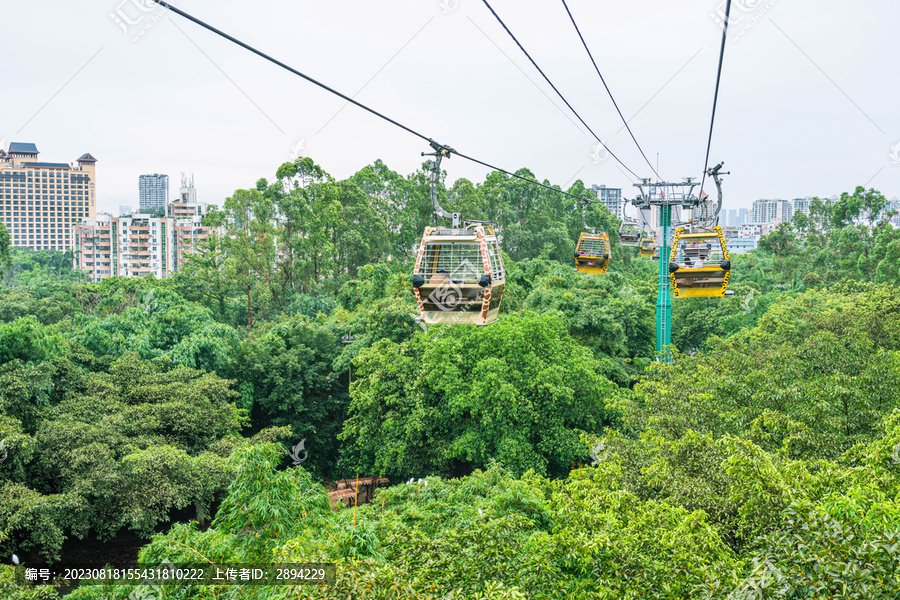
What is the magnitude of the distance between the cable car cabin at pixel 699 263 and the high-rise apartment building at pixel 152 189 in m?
180

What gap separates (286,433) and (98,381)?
4.61m

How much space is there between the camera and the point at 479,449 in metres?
15.1

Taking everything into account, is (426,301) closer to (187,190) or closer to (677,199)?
(677,199)

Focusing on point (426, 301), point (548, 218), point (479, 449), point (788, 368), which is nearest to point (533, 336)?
point (479, 449)

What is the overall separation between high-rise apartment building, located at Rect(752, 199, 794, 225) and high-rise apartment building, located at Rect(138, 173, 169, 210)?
157547mm

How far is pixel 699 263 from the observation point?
14.4 meters

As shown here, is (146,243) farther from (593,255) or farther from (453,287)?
(453,287)

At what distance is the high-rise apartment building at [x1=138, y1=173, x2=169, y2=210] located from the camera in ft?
570

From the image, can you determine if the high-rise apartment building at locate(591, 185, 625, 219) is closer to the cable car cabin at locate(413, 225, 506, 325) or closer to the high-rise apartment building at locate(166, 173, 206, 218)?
the cable car cabin at locate(413, 225, 506, 325)

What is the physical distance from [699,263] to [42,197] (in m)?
115

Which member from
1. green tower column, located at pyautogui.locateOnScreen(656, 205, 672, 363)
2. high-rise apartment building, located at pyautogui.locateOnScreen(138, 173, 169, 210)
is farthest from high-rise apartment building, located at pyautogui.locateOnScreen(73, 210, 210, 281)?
high-rise apartment building, located at pyautogui.locateOnScreen(138, 173, 169, 210)

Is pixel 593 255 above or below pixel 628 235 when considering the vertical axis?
below

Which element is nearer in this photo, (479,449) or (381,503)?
(381,503)

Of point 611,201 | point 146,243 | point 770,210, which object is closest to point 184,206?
point 146,243
